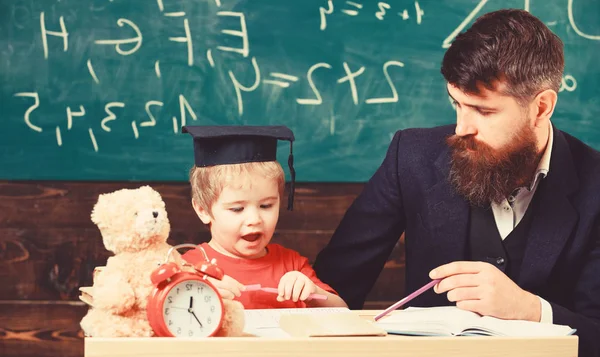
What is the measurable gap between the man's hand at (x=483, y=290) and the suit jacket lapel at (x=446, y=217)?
1.19 ft

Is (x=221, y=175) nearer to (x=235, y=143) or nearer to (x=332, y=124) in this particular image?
(x=235, y=143)

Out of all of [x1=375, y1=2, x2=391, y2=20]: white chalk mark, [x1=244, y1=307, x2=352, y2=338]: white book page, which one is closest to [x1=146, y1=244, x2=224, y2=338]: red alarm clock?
[x1=244, y1=307, x2=352, y2=338]: white book page

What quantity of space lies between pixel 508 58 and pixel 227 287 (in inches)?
33.0

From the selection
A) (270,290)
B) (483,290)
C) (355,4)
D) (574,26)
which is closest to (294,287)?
(270,290)

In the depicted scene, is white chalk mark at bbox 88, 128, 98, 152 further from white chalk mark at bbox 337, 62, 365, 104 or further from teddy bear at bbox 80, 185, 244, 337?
teddy bear at bbox 80, 185, 244, 337

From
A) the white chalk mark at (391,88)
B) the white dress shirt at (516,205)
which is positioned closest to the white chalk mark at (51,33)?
the white chalk mark at (391,88)

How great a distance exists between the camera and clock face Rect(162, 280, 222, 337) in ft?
4.22

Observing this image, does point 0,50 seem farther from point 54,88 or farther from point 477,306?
point 477,306

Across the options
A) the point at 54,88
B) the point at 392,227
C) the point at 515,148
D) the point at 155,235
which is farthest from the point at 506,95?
the point at 54,88

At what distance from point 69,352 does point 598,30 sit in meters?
2.25

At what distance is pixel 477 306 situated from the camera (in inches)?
63.1

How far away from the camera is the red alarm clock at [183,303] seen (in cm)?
127

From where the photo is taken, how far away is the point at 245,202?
1723 mm

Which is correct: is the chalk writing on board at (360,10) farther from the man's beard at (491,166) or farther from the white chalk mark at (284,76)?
the man's beard at (491,166)
